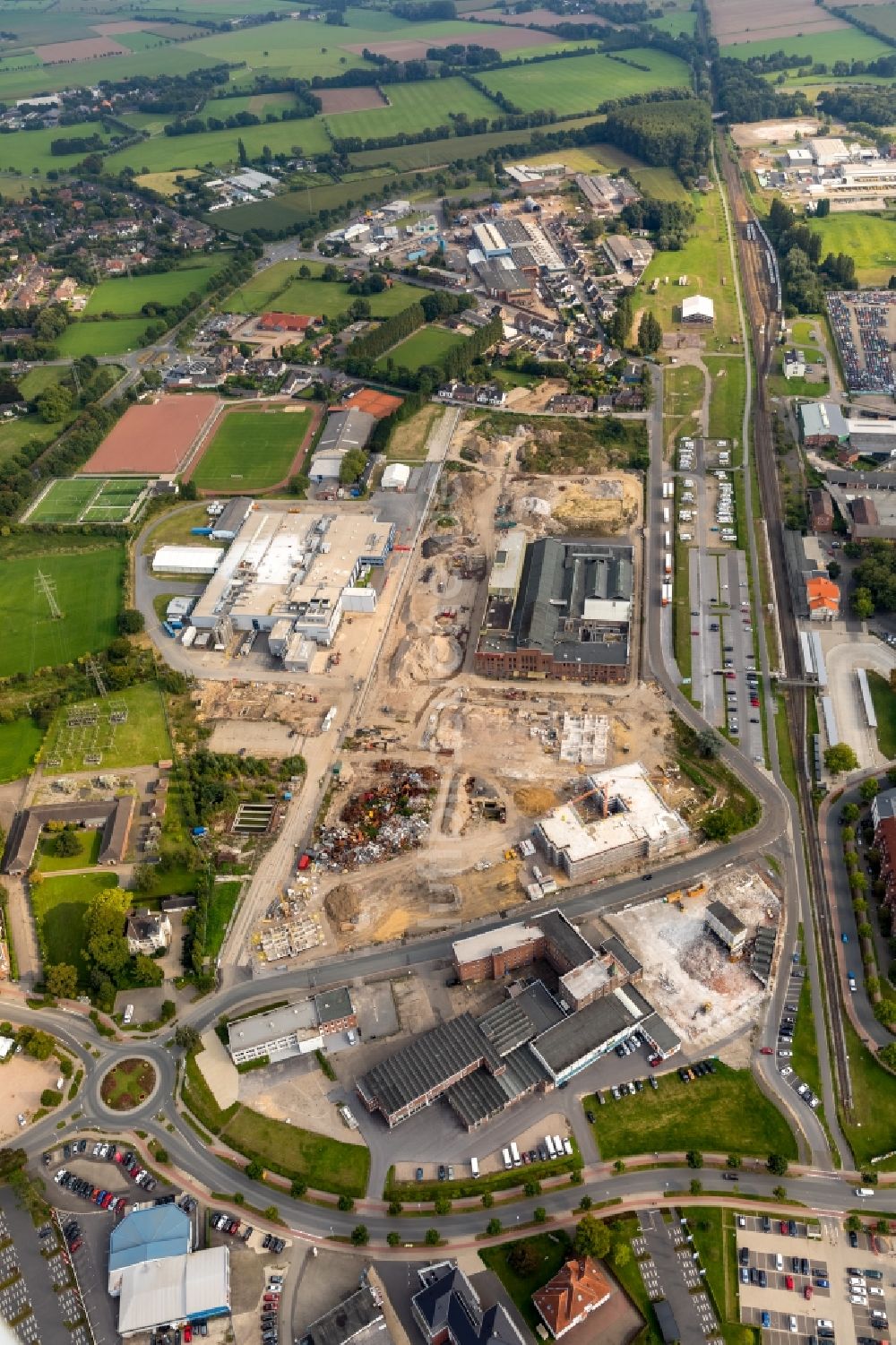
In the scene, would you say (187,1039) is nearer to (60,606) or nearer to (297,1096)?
(297,1096)

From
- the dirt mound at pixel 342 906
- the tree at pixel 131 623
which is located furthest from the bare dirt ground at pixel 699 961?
the tree at pixel 131 623

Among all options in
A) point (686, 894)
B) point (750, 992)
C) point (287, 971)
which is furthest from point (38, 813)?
point (750, 992)

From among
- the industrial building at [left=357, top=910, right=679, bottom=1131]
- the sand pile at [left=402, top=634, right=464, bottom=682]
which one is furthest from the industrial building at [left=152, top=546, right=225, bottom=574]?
the industrial building at [left=357, top=910, right=679, bottom=1131]

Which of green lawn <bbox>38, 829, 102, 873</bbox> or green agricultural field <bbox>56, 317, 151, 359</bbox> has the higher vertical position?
green agricultural field <bbox>56, 317, 151, 359</bbox>

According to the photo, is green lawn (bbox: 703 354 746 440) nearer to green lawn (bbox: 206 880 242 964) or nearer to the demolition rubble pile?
the demolition rubble pile

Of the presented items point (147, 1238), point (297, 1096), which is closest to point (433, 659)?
point (297, 1096)

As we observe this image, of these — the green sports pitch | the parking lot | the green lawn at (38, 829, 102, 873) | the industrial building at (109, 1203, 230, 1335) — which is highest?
the green sports pitch

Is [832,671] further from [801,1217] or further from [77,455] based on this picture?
[77,455]
